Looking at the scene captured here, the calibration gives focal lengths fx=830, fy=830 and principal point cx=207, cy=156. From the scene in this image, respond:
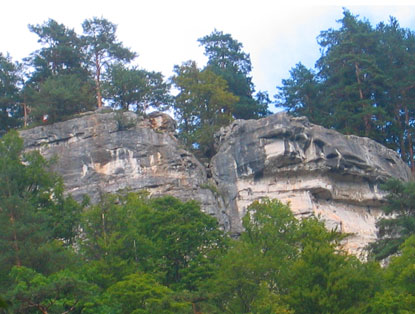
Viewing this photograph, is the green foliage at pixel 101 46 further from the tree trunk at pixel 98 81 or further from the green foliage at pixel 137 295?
the green foliage at pixel 137 295

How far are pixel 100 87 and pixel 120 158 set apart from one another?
269 inches

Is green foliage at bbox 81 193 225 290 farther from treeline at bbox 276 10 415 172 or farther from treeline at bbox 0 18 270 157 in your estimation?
treeline at bbox 276 10 415 172

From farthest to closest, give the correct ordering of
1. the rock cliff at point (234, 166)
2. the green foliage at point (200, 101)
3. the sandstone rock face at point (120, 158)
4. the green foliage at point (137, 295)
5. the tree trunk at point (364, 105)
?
the tree trunk at point (364, 105) → the green foliage at point (200, 101) → the rock cliff at point (234, 166) → the sandstone rock face at point (120, 158) → the green foliage at point (137, 295)

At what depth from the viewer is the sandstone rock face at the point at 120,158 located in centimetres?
3684

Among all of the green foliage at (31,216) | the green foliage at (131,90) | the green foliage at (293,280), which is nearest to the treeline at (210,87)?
the green foliage at (131,90)

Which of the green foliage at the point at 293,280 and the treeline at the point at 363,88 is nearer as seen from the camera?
the green foliage at the point at 293,280

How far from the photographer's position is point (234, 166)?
129 ft

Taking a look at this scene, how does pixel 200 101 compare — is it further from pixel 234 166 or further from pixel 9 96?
pixel 9 96

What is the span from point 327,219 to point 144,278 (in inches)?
560

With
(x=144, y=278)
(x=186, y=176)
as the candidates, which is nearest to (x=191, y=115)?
(x=186, y=176)

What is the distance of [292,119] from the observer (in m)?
40.3

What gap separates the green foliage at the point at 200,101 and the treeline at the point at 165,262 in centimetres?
1311

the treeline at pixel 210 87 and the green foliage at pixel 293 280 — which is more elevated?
the treeline at pixel 210 87

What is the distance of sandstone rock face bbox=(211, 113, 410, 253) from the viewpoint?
126 ft
